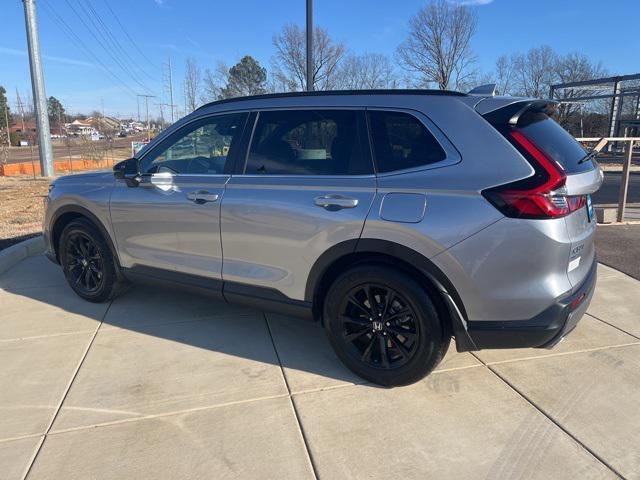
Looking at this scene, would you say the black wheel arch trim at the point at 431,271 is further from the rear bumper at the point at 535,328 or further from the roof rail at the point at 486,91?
the roof rail at the point at 486,91

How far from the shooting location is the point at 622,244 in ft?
22.4

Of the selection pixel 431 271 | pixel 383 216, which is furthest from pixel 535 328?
pixel 383 216

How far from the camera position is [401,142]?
2998mm

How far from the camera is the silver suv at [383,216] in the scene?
2.66m

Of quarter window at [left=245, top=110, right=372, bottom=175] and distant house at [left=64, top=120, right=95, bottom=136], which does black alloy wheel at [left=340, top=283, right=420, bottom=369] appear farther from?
distant house at [left=64, top=120, right=95, bottom=136]

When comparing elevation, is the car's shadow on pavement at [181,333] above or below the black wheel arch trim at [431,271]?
below

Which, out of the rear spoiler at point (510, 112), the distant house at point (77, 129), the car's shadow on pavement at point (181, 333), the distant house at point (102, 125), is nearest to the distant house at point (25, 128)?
the distant house at point (77, 129)

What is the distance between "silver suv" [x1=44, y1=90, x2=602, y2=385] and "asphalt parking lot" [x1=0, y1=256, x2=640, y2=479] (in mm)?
394

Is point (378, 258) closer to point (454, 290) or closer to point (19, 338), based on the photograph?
point (454, 290)

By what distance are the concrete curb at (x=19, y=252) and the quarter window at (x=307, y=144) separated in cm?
397

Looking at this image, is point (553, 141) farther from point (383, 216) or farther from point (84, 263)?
Result: point (84, 263)

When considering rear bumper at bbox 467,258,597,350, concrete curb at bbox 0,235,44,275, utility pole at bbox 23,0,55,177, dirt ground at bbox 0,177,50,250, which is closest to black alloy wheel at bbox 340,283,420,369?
rear bumper at bbox 467,258,597,350

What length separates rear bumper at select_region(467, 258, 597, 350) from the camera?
2.68m

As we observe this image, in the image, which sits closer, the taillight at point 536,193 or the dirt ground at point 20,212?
the taillight at point 536,193
